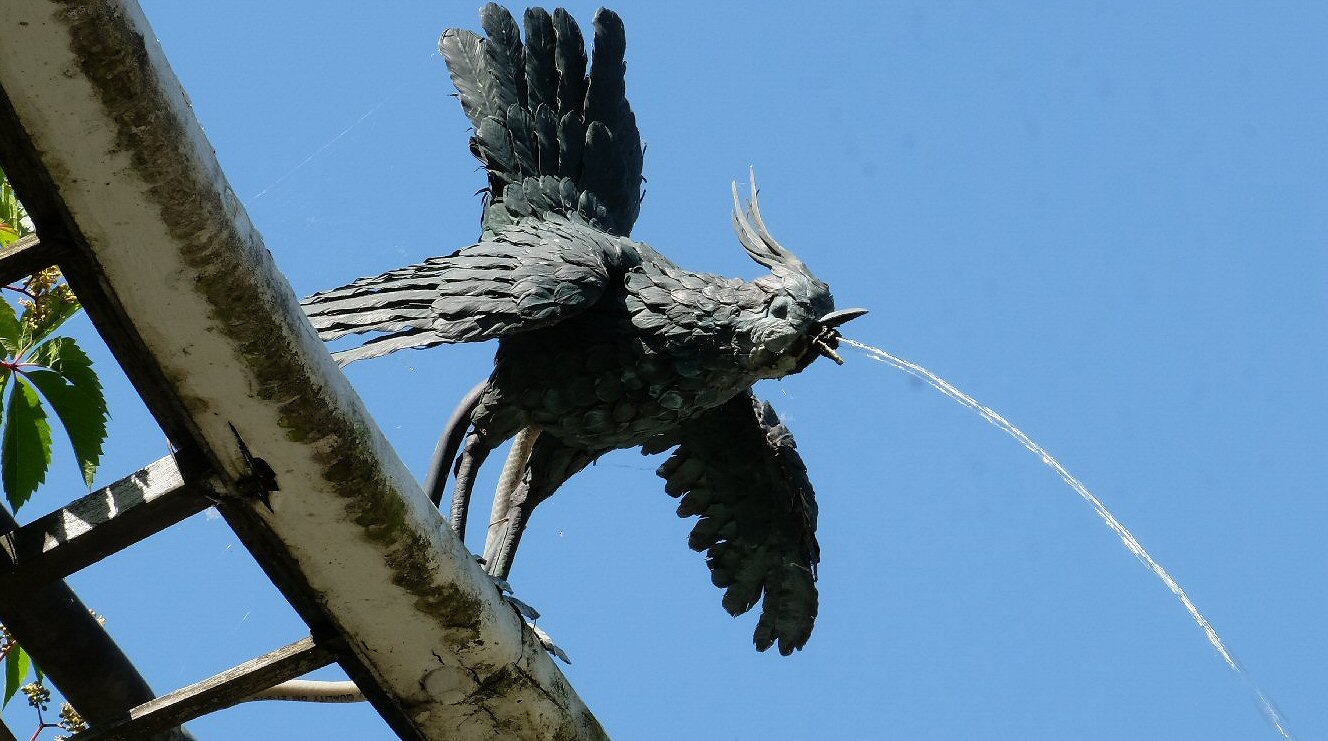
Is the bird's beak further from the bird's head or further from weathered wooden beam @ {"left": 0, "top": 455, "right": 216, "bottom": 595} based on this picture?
weathered wooden beam @ {"left": 0, "top": 455, "right": 216, "bottom": 595}

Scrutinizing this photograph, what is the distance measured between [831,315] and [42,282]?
9.59ft

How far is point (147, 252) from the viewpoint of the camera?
671 centimetres

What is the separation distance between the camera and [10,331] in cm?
772

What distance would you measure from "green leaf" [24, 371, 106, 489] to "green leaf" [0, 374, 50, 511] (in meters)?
0.08

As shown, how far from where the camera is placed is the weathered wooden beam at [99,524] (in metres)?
7.33

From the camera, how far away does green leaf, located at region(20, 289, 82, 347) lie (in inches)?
305

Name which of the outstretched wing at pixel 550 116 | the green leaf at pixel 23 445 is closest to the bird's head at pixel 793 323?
the outstretched wing at pixel 550 116

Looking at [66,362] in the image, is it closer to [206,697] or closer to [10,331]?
[10,331]

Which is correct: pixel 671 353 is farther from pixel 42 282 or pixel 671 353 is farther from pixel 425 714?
pixel 42 282

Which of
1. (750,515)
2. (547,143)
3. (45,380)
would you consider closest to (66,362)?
(45,380)

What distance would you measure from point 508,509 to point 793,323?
151cm

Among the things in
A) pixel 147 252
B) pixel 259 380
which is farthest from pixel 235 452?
pixel 147 252

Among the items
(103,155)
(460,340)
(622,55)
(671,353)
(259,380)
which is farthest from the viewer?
(622,55)

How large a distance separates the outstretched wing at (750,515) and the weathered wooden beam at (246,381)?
3.42 ft
